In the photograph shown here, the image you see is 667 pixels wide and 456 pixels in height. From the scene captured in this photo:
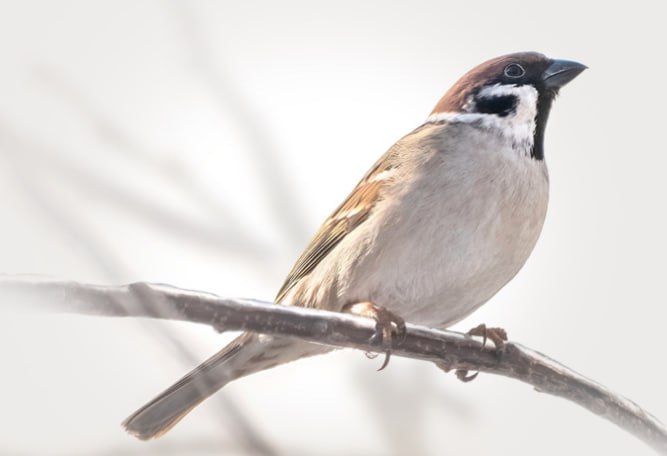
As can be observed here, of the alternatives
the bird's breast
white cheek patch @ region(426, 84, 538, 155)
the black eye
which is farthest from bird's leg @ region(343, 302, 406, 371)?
the black eye

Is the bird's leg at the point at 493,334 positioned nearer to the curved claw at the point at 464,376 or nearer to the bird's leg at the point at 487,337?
the bird's leg at the point at 487,337

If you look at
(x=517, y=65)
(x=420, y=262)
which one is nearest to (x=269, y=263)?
(x=420, y=262)

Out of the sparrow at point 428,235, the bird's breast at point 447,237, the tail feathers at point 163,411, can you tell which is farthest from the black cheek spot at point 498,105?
the tail feathers at point 163,411

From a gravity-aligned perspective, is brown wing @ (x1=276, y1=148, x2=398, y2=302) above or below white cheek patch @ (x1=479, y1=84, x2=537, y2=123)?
below

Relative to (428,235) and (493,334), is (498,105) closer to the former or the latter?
(428,235)

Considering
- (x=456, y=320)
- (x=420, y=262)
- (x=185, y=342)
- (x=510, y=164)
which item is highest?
(x=185, y=342)

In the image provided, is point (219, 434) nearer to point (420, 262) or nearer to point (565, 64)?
point (420, 262)

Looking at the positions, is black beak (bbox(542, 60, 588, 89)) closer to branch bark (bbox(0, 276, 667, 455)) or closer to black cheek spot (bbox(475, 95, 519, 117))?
black cheek spot (bbox(475, 95, 519, 117))

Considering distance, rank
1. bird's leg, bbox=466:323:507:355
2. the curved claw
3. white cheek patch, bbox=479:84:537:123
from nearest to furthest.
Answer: bird's leg, bbox=466:323:507:355 → the curved claw → white cheek patch, bbox=479:84:537:123
